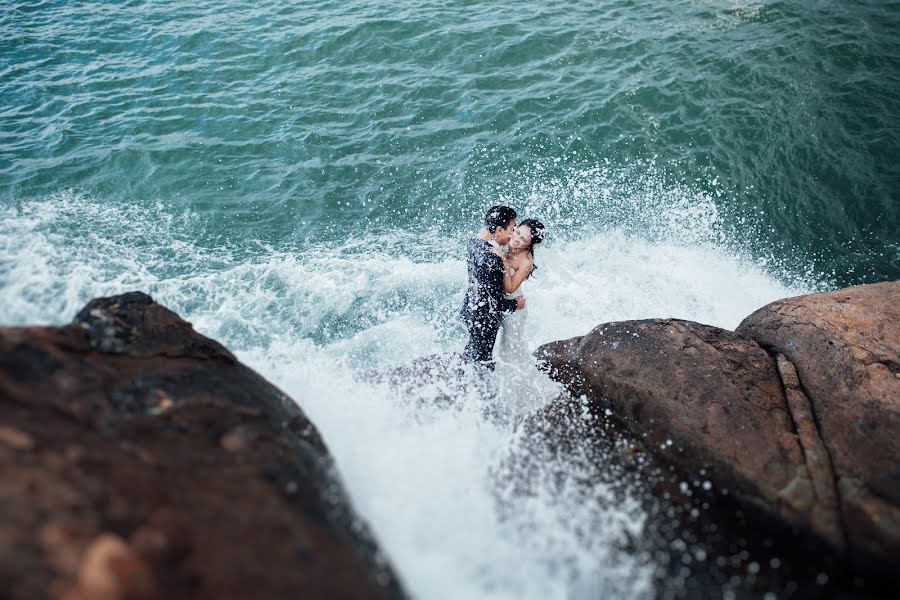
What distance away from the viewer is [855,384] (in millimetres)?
4562

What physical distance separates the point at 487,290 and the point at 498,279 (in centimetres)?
19

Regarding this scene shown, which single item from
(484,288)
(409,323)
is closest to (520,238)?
(484,288)

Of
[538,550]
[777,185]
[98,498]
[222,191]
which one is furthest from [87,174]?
[777,185]

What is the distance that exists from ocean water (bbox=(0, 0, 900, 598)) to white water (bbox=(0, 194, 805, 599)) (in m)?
0.03

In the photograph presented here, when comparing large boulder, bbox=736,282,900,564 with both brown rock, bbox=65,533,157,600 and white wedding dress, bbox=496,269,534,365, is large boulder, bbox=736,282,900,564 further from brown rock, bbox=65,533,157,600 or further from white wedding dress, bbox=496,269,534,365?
brown rock, bbox=65,533,157,600

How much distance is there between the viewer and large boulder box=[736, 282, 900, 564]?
3678 millimetres

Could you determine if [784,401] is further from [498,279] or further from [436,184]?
[436,184]

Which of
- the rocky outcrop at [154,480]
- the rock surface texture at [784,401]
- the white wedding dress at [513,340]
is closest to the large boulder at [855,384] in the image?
the rock surface texture at [784,401]

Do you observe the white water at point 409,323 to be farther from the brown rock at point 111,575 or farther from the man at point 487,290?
the brown rock at point 111,575

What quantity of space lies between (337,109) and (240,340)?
585 centimetres

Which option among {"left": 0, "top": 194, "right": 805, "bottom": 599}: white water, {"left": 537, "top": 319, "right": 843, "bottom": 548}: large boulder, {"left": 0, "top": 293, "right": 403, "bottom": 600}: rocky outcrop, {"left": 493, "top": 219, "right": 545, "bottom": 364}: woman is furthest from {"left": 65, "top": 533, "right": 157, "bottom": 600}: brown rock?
{"left": 493, "top": 219, "right": 545, "bottom": 364}: woman

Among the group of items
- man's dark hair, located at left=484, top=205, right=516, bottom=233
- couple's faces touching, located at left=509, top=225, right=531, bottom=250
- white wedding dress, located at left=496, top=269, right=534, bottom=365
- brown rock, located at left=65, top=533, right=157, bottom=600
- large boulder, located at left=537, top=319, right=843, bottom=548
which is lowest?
white wedding dress, located at left=496, top=269, right=534, bottom=365

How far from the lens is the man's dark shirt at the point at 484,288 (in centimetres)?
568

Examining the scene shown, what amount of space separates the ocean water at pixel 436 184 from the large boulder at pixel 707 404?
0.69 metres
